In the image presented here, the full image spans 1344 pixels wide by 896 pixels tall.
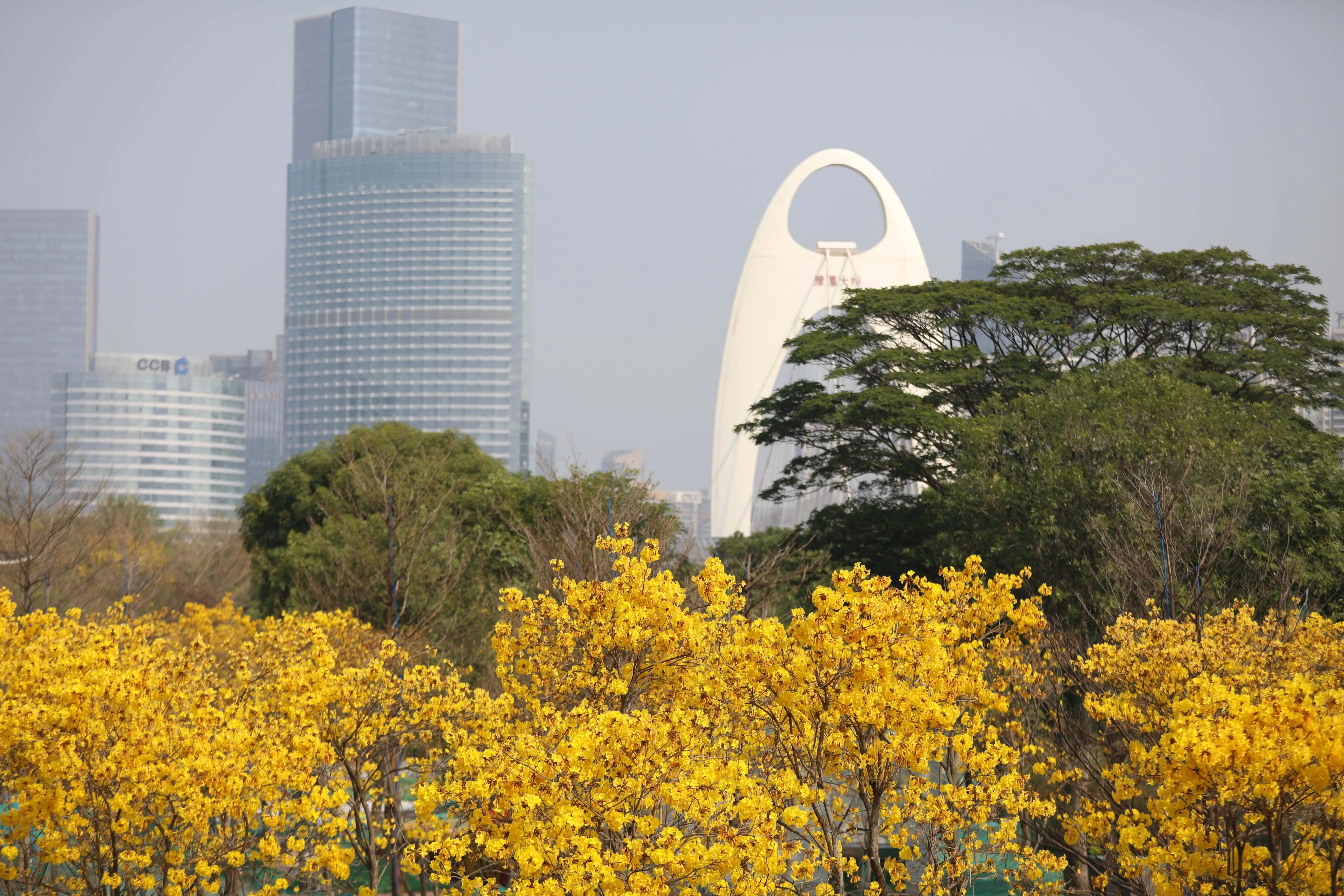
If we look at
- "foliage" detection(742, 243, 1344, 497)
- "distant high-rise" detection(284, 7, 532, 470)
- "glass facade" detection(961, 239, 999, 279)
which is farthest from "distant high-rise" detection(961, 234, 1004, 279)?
"foliage" detection(742, 243, 1344, 497)

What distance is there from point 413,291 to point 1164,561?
146728 millimetres

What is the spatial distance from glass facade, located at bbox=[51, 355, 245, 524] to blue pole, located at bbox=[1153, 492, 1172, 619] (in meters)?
148

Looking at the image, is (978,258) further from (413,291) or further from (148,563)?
(148,563)

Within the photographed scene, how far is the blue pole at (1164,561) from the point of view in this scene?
1154cm

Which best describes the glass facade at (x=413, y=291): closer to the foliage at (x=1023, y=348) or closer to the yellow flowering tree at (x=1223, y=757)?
the foliage at (x=1023, y=348)

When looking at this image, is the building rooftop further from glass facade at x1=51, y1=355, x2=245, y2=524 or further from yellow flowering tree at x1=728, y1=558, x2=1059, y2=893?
yellow flowering tree at x1=728, y1=558, x2=1059, y2=893

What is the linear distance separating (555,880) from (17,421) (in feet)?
703

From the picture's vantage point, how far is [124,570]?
3116cm

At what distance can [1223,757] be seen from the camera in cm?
627

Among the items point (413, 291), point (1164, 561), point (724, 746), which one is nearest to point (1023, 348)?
point (1164, 561)

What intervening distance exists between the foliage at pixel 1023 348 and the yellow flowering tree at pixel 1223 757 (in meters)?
11.6

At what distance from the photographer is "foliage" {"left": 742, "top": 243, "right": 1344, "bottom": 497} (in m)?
23.2

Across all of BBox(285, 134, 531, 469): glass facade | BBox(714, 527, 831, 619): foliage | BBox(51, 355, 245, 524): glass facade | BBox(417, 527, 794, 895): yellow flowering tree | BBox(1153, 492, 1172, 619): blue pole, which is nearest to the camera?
BBox(417, 527, 794, 895): yellow flowering tree

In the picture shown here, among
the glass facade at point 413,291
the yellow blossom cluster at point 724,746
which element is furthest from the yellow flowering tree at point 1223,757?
the glass facade at point 413,291
